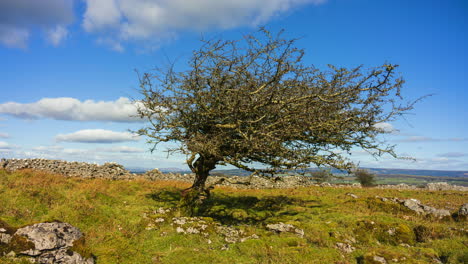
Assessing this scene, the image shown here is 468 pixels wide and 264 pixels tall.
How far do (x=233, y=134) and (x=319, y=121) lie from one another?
416 cm

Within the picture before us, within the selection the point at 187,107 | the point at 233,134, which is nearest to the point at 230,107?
the point at 233,134

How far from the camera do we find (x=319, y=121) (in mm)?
13109

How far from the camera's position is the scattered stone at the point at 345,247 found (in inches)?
402

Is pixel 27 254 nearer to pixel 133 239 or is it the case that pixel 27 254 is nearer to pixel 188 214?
pixel 133 239

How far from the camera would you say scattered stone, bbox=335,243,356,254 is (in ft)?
33.5

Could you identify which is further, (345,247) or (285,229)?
(285,229)

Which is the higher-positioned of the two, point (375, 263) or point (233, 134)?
point (233, 134)

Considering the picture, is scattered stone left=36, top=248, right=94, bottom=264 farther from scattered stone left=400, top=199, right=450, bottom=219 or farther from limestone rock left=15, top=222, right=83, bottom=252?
scattered stone left=400, top=199, right=450, bottom=219

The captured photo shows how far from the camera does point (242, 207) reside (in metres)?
18.2

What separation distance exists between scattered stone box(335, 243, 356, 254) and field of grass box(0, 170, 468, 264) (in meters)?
0.16

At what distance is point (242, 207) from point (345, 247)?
28.4ft

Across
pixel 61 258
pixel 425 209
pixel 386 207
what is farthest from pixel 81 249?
pixel 425 209

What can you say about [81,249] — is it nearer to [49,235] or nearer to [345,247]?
[49,235]

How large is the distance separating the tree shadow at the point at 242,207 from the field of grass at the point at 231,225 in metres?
0.06
